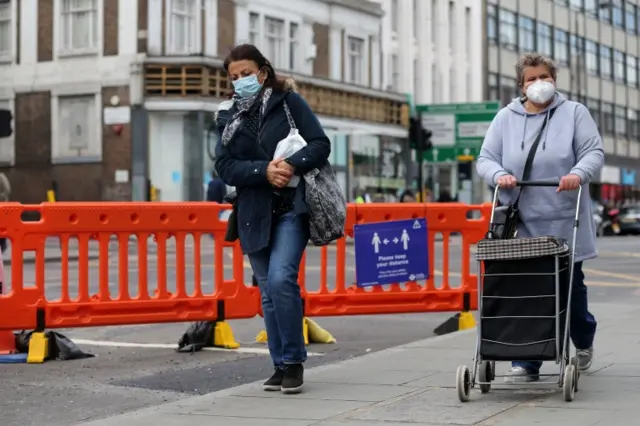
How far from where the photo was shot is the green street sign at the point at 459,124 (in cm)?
4812

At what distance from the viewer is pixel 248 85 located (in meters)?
6.99

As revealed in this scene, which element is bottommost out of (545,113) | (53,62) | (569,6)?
(545,113)

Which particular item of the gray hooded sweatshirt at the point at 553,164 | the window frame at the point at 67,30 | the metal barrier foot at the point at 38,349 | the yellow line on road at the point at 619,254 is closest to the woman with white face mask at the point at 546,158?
the gray hooded sweatshirt at the point at 553,164

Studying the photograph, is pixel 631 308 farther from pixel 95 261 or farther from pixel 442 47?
pixel 442 47

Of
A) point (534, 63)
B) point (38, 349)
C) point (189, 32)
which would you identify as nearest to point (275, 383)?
point (534, 63)

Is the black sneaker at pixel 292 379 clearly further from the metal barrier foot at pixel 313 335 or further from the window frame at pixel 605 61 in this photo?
the window frame at pixel 605 61

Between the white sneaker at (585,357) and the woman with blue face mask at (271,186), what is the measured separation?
154 centimetres

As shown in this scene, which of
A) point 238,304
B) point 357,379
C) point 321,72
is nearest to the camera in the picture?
point 357,379

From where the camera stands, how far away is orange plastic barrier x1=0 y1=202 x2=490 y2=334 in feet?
30.4

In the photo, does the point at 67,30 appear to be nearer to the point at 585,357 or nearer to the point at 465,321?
the point at 465,321

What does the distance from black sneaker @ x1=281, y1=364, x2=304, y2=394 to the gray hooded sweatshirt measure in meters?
1.38

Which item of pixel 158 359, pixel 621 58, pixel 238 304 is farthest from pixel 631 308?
pixel 621 58

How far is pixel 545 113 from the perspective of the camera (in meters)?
6.85

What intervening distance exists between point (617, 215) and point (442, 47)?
10.1 meters
